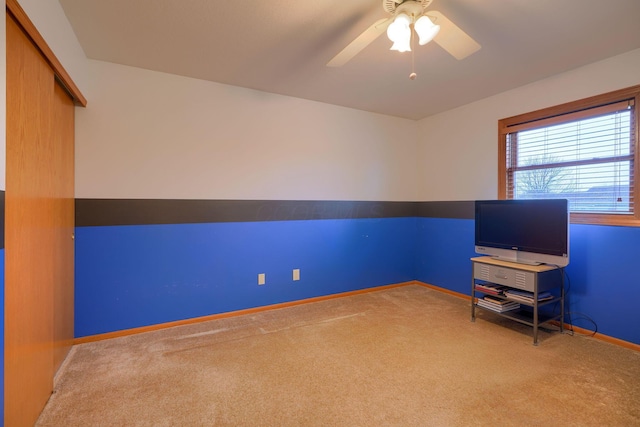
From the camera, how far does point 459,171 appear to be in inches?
153

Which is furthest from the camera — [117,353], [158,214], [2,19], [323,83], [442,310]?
[442,310]

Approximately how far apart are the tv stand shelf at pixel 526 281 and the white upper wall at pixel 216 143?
166cm

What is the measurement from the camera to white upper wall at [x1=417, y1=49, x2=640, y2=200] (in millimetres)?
2596

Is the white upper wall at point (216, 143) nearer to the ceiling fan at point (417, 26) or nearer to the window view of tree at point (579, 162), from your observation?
the window view of tree at point (579, 162)

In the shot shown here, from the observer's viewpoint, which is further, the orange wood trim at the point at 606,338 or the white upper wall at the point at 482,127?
the white upper wall at the point at 482,127

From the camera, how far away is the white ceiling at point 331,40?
1.92 meters

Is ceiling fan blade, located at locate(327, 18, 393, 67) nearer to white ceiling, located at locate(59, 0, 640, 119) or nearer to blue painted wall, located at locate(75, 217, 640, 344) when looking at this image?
white ceiling, located at locate(59, 0, 640, 119)

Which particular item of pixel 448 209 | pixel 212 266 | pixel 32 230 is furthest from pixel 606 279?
pixel 32 230

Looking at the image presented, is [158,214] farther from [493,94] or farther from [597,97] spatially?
[597,97]

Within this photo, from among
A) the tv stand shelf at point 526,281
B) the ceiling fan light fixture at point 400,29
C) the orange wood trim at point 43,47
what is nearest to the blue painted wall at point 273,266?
the tv stand shelf at point 526,281

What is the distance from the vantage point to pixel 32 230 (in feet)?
5.58

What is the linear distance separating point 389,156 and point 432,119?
0.79 m

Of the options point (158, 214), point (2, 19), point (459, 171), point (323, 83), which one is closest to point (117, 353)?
point (158, 214)

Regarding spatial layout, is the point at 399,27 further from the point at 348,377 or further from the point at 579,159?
the point at 579,159
